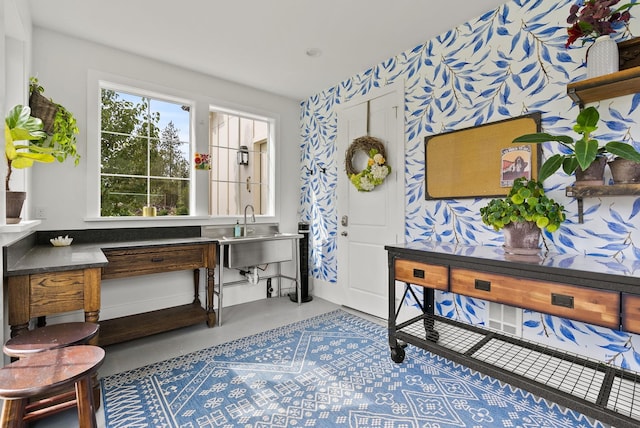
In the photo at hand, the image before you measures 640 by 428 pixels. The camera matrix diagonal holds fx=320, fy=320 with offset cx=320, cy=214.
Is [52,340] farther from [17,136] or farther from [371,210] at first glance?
[371,210]

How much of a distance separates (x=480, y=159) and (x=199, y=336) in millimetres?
2784

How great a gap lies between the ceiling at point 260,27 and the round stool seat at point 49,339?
2.21 metres

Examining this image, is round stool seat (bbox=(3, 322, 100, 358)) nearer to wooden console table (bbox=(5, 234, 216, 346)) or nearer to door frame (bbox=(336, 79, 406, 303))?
wooden console table (bbox=(5, 234, 216, 346))

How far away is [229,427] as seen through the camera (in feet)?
5.45

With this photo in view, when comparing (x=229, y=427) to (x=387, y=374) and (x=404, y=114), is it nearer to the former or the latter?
(x=387, y=374)

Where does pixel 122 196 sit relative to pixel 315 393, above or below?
above

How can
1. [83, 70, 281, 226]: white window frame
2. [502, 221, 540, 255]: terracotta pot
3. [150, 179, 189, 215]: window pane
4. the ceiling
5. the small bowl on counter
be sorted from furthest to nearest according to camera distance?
1. [150, 179, 189, 215]: window pane
2. [83, 70, 281, 226]: white window frame
3. the small bowl on counter
4. the ceiling
5. [502, 221, 540, 255]: terracotta pot

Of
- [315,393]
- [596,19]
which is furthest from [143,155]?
[596,19]

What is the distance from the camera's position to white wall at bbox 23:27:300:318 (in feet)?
8.84

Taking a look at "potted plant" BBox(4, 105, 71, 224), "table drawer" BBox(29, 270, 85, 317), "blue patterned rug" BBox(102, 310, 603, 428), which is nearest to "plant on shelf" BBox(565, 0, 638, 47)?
"blue patterned rug" BBox(102, 310, 603, 428)

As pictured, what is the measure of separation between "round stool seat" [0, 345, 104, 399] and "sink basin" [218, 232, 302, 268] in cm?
173

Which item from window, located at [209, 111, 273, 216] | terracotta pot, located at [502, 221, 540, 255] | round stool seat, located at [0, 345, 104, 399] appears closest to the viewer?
round stool seat, located at [0, 345, 104, 399]

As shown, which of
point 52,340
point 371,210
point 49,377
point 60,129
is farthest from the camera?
point 371,210

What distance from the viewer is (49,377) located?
1.20m
